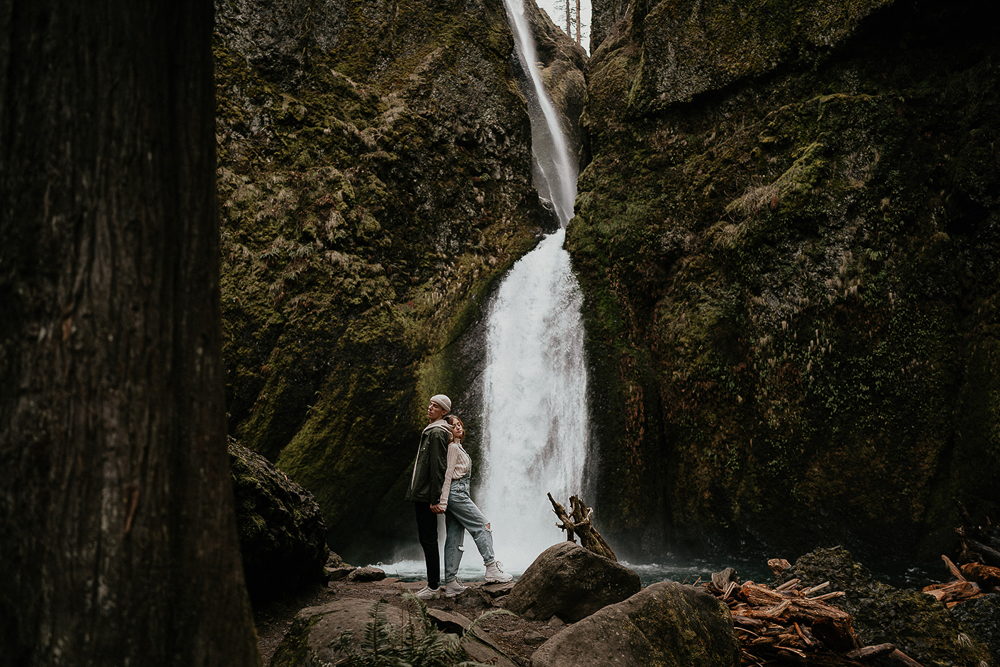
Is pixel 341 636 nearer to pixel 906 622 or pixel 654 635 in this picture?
pixel 654 635

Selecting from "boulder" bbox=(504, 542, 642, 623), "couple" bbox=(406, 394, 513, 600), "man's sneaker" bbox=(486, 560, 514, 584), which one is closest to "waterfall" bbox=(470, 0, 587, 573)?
"man's sneaker" bbox=(486, 560, 514, 584)

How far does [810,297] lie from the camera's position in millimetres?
10523

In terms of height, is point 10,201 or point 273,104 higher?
point 273,104

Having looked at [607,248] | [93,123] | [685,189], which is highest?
[685,189]

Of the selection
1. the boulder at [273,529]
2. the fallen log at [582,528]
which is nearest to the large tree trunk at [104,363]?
the boulder at [273,529]

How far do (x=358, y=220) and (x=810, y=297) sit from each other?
9.47 m

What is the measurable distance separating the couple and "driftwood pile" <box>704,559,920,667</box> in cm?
268

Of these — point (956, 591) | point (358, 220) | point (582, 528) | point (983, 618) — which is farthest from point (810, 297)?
point (358, 220)

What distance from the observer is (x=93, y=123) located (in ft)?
5.84

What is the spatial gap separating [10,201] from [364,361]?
10855 mm

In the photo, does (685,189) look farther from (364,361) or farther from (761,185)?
(364,361)

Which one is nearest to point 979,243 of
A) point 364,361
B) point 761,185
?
point 761,185

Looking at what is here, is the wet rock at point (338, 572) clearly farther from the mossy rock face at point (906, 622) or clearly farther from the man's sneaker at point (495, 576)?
the mossy rock face at point (906, 622)

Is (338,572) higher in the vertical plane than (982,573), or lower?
higher
